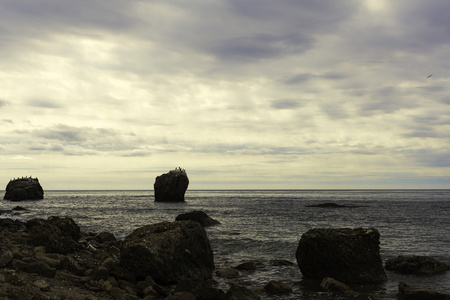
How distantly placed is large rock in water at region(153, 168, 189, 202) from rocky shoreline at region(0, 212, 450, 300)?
77.4 metres

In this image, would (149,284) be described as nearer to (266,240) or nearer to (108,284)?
(108,284)

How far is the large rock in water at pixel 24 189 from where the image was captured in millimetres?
99000

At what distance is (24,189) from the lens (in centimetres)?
10031

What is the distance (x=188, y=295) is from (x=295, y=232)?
71.5ft

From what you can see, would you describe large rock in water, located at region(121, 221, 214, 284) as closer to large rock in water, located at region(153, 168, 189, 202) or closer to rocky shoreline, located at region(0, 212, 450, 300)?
rocky shoreline, located at region(0, 212, 450, 300)

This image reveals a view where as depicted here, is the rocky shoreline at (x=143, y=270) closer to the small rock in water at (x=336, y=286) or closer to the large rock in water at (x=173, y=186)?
the small rock in water at (x=336, y=286)

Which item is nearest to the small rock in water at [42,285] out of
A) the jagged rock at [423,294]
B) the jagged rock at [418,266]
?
the jagged rock at [423,294]

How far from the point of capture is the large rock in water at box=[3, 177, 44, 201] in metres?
99.0

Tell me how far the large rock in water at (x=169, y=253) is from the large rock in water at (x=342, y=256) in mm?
4108

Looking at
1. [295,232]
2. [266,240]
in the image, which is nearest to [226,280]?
[266,240]

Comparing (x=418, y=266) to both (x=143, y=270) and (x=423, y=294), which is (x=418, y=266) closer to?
(x=423, y=294)

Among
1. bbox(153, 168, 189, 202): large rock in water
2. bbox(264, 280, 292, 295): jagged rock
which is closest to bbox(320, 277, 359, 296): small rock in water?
bbox(264, 280, 292, 295): jagged rock

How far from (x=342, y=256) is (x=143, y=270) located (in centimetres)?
773

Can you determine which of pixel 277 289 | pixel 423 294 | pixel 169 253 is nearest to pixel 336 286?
pixel 277 289
